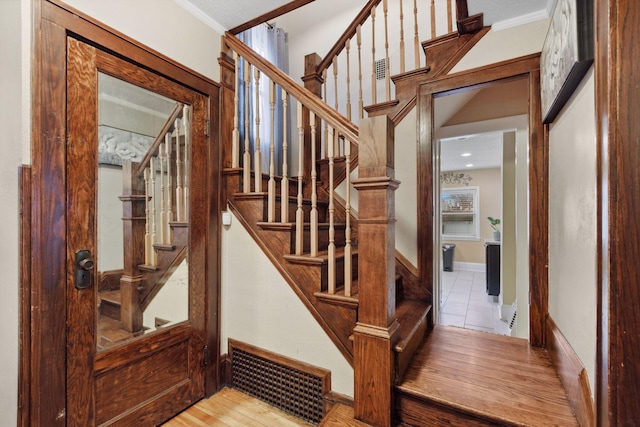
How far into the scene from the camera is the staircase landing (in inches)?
43.8

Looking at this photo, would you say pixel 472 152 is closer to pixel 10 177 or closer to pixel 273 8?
pixel 273 8

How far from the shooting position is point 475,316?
3.64m

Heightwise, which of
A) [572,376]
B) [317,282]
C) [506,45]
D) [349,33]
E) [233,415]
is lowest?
[233,415]

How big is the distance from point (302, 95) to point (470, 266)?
688 centimetres

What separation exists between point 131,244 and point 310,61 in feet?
7.28

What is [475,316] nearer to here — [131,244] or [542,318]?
[542,318]

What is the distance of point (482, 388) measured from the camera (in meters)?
1.25

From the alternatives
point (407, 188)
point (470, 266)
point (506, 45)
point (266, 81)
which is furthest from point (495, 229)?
point (266, 81)

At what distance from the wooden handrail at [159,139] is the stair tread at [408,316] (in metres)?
1.63

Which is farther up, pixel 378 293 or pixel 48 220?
pixel 48 220

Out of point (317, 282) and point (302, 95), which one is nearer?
point (317, 282)

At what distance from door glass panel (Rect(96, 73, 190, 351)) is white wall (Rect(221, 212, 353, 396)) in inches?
11.9

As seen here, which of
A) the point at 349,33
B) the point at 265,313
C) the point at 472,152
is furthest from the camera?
the point at 472,152

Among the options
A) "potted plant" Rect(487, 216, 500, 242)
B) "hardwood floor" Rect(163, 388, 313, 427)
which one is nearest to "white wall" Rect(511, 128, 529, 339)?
"hardwood floor" Rect(163, 388, 313, 427)
